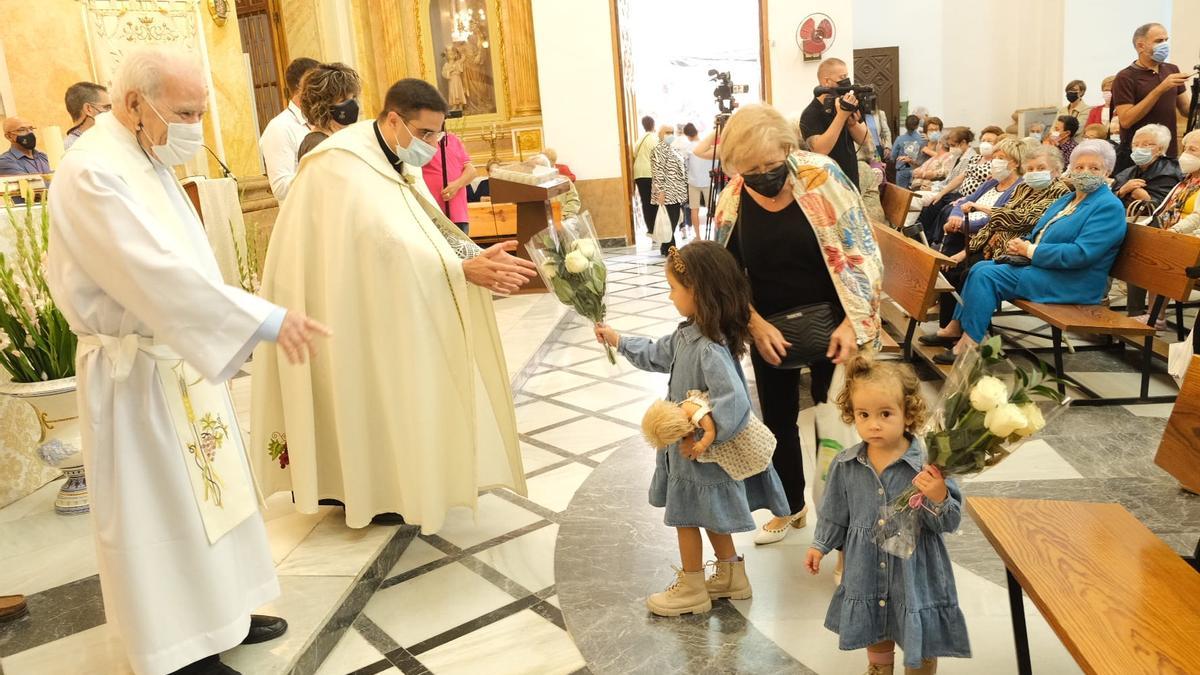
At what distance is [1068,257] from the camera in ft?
14.9

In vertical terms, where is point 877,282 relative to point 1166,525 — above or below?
above

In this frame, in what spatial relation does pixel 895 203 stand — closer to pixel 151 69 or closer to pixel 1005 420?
pixel 1005 420

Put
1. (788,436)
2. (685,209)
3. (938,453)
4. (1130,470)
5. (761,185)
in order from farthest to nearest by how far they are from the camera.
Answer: (685,209) → (1130,470) → (788,436) → (761,185) → (938,453)

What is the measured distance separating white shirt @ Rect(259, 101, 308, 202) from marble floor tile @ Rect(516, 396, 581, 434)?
169 cm

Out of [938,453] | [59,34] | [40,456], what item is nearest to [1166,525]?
[938,453]

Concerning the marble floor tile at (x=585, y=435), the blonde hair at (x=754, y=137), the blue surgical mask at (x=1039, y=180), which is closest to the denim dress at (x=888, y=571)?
the blonde hair at (x=754, y=137)

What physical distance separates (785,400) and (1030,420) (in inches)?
49.3

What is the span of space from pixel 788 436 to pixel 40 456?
293 centimetres

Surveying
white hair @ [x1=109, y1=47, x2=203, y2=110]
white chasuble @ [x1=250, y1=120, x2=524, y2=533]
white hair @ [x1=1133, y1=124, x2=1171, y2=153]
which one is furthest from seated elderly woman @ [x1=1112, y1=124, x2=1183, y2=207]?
white hair @ [x1=109, y1=47, x2=203, y2=110]

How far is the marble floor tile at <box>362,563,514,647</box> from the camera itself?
9.17 feet

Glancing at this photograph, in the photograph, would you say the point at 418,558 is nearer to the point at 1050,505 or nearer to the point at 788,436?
the point at 788,436

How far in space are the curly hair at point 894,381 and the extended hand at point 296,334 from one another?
122 centimetres

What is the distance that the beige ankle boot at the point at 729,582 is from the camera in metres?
2.74

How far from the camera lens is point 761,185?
2.63 m
